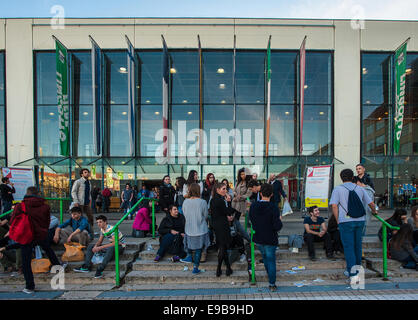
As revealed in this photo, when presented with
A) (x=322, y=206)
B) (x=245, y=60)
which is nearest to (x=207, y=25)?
(x=245, y=60)

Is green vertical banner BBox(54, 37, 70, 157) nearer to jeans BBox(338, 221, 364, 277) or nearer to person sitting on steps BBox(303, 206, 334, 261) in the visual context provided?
person sitting on steps BBox(303, 206, 334, 261)

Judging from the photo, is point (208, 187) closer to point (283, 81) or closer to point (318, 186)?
point (318, 186)

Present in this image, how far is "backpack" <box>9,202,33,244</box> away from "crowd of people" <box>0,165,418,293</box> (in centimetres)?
2

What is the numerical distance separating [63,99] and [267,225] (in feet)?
38.9

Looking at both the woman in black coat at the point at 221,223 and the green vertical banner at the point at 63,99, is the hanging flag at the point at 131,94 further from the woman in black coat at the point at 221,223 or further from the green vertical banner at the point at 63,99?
the woman in black coat at the point at 221,223

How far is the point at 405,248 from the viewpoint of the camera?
16.5ft

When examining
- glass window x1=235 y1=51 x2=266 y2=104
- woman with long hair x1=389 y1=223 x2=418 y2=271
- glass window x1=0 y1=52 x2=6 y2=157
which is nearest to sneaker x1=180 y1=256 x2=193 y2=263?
woman with long hair x1=389 y1=223 x2=418 y2=271

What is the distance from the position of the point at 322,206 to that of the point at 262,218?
18.4 feet

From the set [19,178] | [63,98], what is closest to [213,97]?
[63,98]

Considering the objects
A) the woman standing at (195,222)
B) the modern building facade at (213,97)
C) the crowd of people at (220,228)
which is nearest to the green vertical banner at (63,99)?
the modern building facade at (213,97)

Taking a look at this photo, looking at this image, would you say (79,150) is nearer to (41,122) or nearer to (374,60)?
(41,122)

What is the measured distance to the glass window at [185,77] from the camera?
43.3ft

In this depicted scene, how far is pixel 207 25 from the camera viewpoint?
509 inches

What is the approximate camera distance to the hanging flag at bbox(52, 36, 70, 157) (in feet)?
38.5
